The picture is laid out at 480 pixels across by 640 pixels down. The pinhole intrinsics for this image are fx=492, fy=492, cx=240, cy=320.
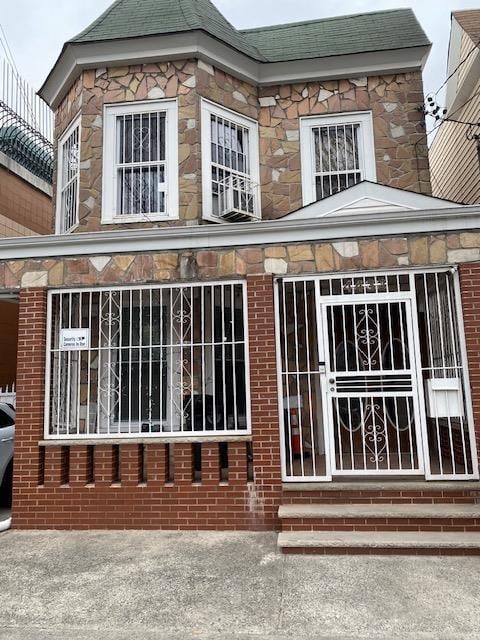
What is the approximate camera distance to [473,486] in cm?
459

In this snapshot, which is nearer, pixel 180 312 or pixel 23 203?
pixel 180 312

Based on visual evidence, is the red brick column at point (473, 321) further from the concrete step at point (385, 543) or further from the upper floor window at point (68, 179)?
the upper floor window at point (68, 179)

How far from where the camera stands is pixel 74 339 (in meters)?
5.39

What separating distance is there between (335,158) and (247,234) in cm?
325

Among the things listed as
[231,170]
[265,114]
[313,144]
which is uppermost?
[265,114]

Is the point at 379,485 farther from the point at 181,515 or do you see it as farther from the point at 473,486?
the point at 181,515

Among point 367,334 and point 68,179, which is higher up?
point 68,179

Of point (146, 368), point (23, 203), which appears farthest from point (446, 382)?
point (23, 203)

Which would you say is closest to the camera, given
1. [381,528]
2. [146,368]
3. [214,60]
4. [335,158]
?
[381,528]

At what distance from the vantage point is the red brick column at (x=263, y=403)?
4871 mm

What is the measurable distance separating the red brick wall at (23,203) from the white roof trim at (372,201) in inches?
266

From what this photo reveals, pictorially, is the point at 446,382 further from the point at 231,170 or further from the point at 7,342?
the point at 7,342

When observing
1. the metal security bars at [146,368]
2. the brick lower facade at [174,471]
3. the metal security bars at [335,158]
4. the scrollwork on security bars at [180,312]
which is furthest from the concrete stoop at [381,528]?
the metal security bars at [335,158]

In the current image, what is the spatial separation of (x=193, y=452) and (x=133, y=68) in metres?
5.64
